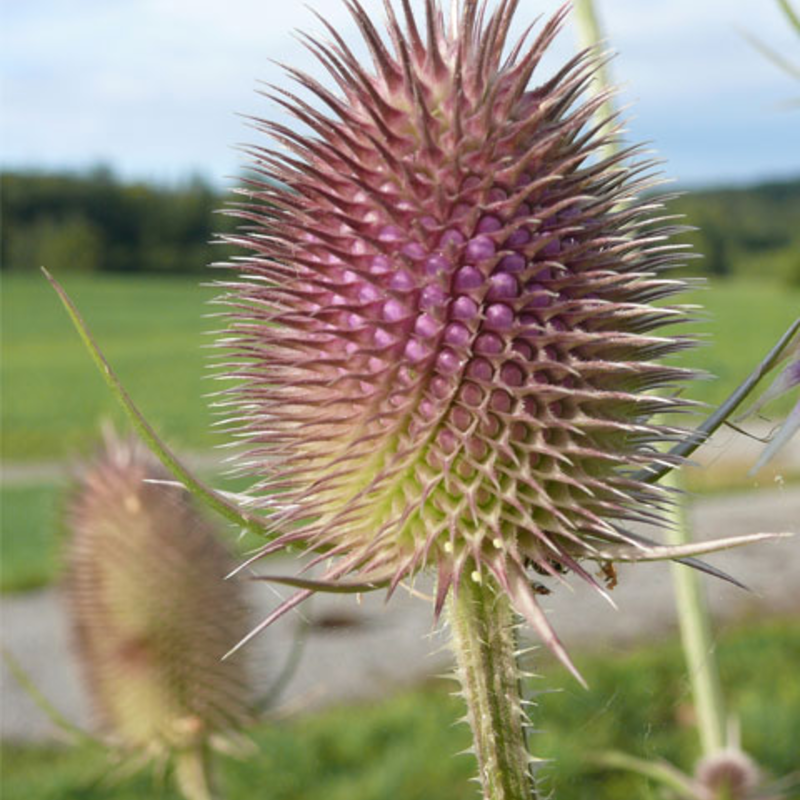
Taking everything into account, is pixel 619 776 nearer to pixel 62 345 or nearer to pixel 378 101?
pixel 378 101

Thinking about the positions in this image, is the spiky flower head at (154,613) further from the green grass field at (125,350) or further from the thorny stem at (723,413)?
the green grass field at (125,350)

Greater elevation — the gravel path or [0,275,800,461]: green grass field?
the gravel path

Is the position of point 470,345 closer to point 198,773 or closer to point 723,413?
point 723,413

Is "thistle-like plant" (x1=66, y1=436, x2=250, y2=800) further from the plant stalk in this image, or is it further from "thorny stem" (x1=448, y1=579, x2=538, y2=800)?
"thorny stem" (x1=448, y1=579, x2=538, y2=800)

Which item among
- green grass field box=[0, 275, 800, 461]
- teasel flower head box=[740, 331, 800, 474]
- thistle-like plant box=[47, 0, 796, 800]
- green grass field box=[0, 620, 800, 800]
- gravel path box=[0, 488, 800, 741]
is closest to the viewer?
teasel flower head box=[740, 331, 800, 474]

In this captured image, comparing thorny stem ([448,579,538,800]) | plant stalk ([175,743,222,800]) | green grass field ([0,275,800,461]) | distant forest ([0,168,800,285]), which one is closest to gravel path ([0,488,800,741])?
plant stalk ([175,743,222,800])
